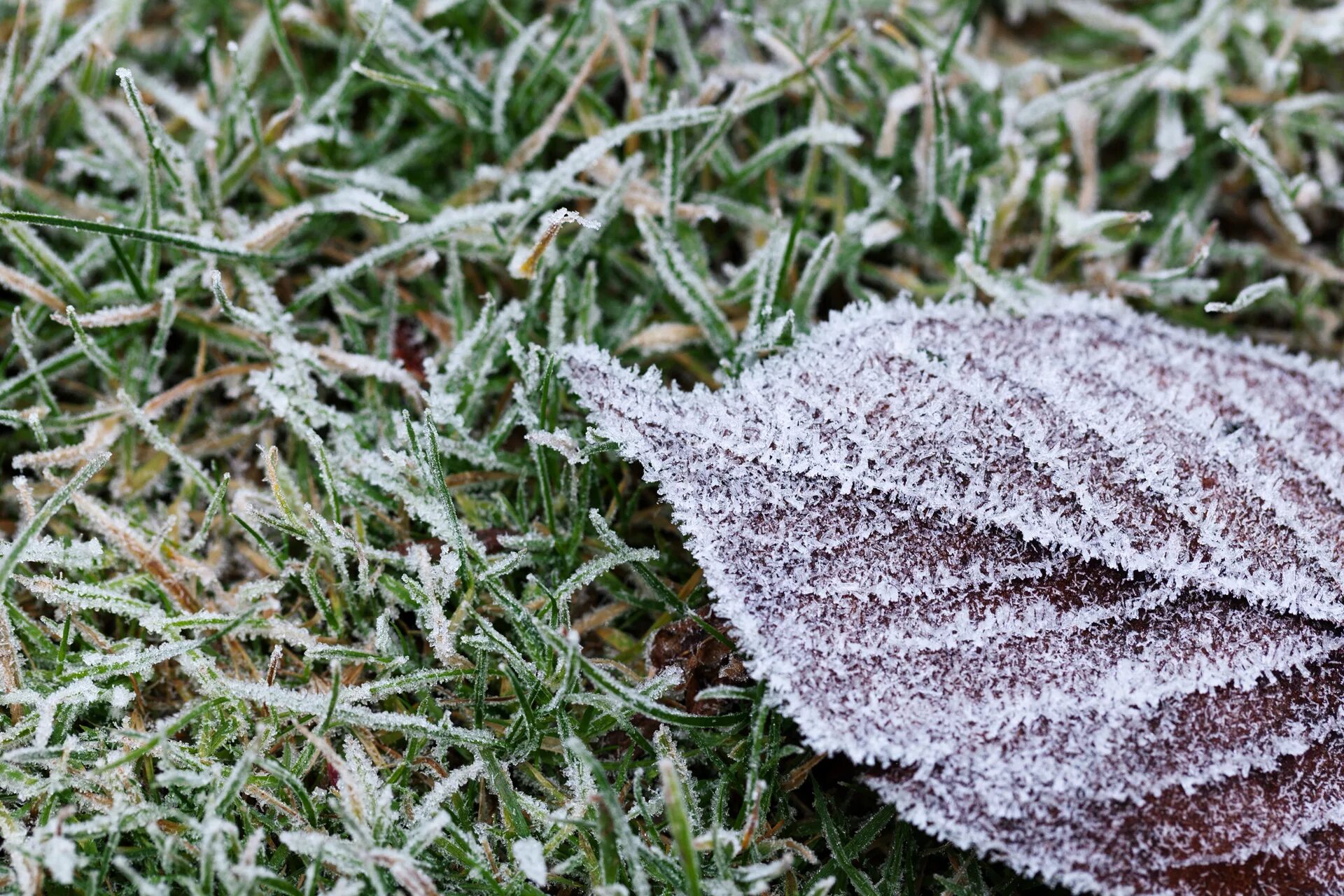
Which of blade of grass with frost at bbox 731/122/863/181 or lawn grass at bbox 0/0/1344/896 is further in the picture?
blade of grass with frost at bbox 731/122/863/181

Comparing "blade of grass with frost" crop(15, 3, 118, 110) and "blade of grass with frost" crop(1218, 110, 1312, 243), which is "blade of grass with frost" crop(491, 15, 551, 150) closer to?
"blade of grass with frost" crop(15, 3, 118, 110)

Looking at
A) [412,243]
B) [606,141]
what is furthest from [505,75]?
[412,243]

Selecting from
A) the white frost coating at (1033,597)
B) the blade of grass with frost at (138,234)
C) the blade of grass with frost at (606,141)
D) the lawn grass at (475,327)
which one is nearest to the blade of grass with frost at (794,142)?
the lawn grass at (475,327)

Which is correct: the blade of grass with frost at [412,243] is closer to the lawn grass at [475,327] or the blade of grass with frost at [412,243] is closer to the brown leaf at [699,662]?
the lawn grass at [475,327]

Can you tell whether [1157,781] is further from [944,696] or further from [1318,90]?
[1318,90]

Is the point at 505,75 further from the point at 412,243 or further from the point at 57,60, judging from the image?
the point at 57,60

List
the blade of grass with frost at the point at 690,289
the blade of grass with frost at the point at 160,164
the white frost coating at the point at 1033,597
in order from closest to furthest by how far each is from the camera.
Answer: the white frost coating at the point at 1033,597 → the blade of grass with frost at the point at 160,164 → the blade of grass with frost at the point at 690,289

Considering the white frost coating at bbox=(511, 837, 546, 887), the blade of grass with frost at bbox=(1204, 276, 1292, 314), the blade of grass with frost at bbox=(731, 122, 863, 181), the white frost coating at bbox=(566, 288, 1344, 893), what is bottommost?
the white frost coating at bbox=(511, 837, 546, 887)

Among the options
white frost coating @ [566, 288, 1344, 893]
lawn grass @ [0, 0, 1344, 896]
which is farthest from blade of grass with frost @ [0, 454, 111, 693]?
white frost coating @ [566, 288, 1344, 893]
